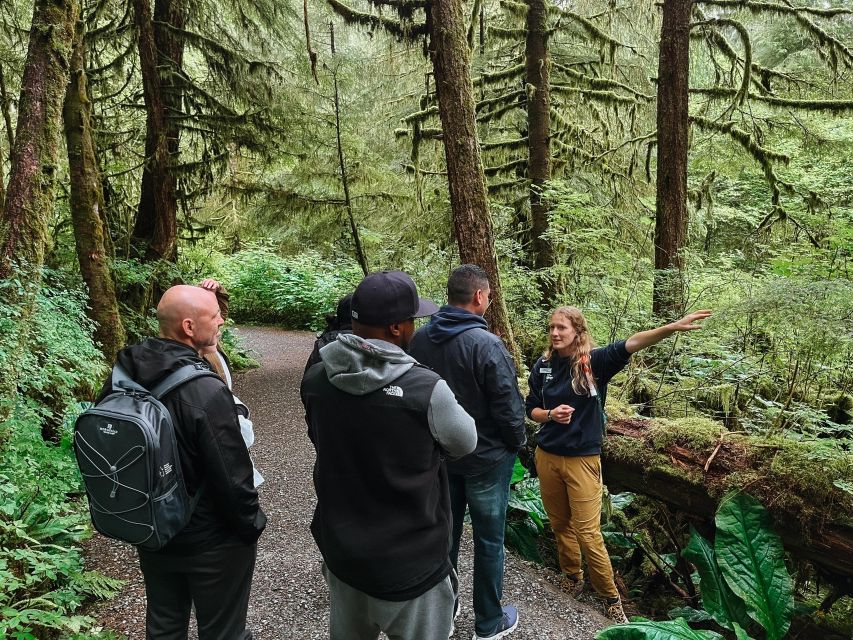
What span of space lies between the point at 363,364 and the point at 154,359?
38.3 inches

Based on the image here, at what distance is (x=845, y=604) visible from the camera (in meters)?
3.87

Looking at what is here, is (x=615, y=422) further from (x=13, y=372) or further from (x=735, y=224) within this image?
(x=735, y=224)

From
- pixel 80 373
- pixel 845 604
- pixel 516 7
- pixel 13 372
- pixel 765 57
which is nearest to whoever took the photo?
pixel 845 604

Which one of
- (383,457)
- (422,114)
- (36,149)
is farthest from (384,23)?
(383,457)

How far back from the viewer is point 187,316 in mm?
2441

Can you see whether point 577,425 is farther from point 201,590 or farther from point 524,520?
point 201,590

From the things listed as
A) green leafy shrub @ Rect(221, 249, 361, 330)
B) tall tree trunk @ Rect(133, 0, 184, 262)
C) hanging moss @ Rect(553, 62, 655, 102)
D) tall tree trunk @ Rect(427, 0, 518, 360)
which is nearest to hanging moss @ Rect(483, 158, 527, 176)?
hanging moss @ Rect(553, 62, 655, 102)

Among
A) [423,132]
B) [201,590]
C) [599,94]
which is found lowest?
[201,590]

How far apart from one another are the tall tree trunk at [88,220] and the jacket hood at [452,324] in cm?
539

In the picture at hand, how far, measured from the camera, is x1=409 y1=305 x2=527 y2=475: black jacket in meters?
3.07

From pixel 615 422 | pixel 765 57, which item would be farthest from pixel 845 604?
pixel 765 57

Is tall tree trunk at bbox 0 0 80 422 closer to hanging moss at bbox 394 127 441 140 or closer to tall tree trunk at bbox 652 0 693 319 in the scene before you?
hanging moss at bbox 394 127 441 140

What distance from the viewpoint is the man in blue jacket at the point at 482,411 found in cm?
309

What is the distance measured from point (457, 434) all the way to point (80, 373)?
4984 millimetres
